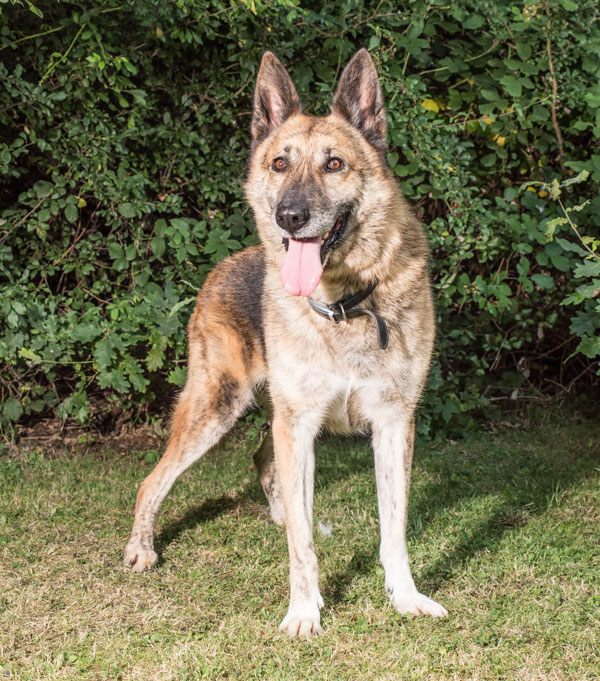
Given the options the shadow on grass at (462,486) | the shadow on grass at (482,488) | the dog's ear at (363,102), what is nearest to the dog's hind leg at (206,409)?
the shadow on grass at (462,486)

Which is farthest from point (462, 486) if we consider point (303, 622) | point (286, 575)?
point (303, 622)

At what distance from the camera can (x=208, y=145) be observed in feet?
18.5

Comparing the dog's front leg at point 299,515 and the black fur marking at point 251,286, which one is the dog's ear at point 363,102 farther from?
the dog's front leg at point 299,515

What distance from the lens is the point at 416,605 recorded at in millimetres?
→ 3230

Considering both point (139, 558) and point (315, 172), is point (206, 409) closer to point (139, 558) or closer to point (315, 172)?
point (139, 558)

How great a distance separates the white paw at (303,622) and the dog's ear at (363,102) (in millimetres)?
1966

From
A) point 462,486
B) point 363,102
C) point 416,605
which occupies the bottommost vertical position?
point 462,486

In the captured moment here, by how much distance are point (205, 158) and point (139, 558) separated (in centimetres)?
294

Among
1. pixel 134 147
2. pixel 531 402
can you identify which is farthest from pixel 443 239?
pixel 134 147

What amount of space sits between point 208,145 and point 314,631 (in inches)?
144

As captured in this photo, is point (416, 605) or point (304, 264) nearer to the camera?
point (304, 264)

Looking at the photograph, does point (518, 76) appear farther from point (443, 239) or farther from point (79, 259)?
point (79, 259)

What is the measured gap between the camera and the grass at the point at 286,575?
9.55 ft

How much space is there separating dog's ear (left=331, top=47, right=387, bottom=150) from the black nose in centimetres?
65
